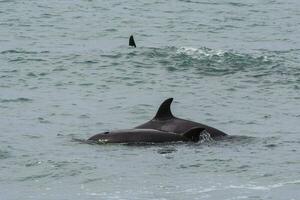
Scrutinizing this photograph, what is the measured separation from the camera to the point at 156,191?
18.1 meters

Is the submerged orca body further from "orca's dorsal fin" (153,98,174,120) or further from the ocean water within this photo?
the ocean water

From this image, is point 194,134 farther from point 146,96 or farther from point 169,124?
point 146,96

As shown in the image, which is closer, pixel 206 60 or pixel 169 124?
pixel 169 124

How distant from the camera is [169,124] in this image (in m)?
23.5

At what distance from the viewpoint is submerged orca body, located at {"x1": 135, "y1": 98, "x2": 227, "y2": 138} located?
2319 centimetres

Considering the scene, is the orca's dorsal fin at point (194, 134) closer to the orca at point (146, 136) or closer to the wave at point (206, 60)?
the orca at point (146, 136)

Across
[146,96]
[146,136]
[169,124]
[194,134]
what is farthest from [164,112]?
[146,96]

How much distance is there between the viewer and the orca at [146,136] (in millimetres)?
22375

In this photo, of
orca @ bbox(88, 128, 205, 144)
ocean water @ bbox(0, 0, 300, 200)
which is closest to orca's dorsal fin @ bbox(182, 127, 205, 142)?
orca @ bbox(88, 128, 205, 144)

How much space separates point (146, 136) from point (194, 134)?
1.05 metres

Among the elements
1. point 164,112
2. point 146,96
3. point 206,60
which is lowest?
point 146,96

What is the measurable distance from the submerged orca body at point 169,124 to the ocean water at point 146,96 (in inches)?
19.9

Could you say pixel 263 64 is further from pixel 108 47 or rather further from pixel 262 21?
pixel 262 21

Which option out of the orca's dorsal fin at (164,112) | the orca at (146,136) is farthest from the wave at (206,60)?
the orca at (146,136)
